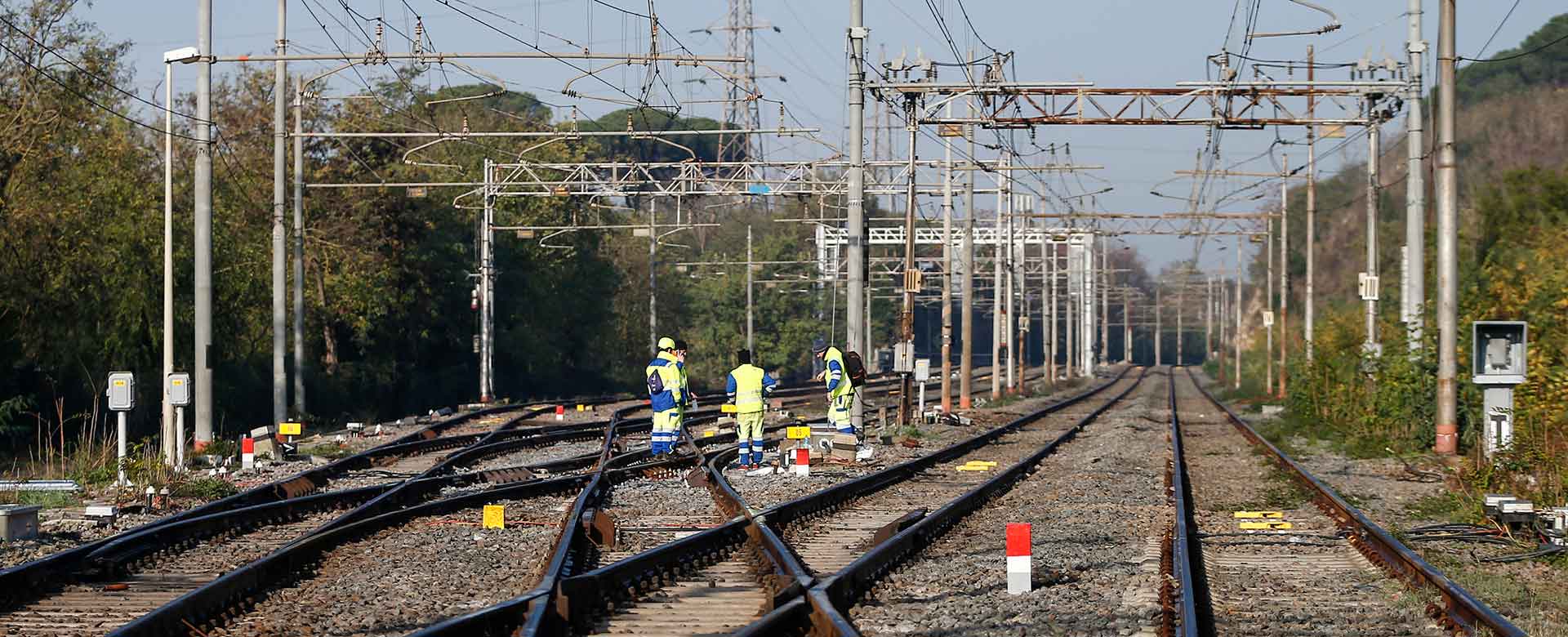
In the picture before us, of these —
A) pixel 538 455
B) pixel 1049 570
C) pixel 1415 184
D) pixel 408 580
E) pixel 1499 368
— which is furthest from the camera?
pixel 1415 184

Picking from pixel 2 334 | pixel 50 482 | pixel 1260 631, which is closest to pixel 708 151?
pixel 2 334

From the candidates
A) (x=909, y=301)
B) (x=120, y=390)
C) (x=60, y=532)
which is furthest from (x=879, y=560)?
(x=909, y=301)

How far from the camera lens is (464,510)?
17.9 meters

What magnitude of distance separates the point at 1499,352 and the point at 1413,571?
1284cm

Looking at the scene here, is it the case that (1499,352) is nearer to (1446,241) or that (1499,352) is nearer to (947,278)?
(1446,241)

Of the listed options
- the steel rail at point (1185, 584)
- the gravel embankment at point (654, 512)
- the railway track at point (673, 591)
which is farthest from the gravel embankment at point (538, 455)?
the steel rail at point (1185, 584)

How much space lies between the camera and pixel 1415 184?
29.3 m

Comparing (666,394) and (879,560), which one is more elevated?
(666,394)

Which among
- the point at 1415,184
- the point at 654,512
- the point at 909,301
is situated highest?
the point at 1415,184

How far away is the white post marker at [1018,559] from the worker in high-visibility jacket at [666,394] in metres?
11.8

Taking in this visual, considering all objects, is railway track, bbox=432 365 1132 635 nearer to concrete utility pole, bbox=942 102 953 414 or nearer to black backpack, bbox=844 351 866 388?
black backpack, bbox=844 351 866 388

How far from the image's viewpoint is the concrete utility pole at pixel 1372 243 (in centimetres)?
3566

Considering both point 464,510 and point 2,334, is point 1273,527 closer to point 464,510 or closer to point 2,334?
point 464,510

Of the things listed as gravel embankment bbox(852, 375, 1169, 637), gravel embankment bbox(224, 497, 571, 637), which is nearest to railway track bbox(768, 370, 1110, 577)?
gravel embankment bbox(852, 375, 1169, 637)
